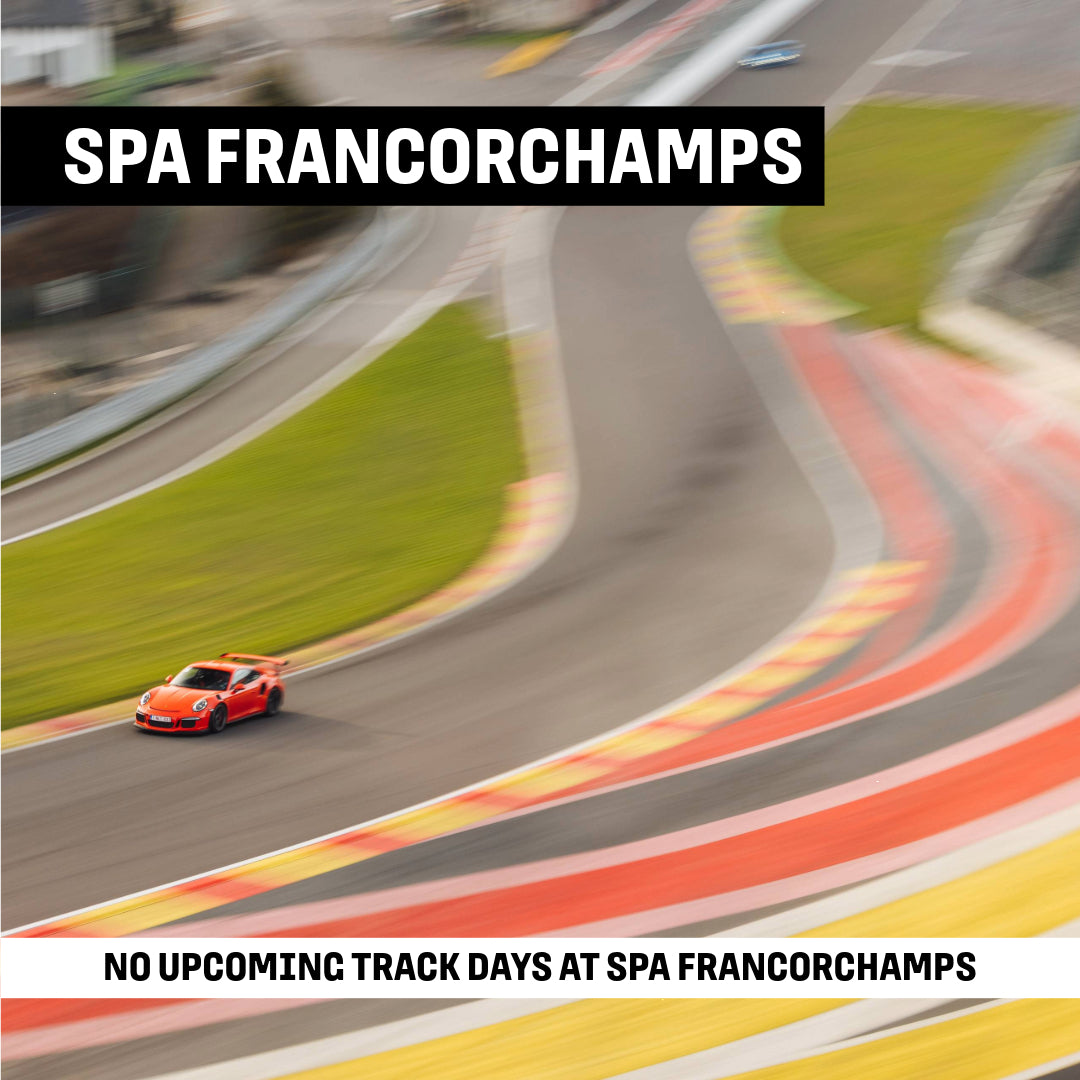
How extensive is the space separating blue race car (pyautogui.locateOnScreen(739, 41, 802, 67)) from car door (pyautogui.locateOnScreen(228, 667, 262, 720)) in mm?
41450

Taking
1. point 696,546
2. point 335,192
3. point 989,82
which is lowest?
point 696,546

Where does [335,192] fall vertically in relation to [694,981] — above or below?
above


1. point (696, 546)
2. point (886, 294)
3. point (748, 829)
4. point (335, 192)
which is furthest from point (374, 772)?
point (335, 192)

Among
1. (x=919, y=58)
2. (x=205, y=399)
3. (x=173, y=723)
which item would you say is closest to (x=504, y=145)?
(x=173, y=723)

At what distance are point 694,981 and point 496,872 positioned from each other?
2.46 metres

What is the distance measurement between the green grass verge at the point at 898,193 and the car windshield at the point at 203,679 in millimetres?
20387

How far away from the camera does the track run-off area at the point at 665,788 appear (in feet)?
35.0

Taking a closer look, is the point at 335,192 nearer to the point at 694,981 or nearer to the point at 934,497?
the point at 934,497

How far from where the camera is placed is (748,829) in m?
13.8

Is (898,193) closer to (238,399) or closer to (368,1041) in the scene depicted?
(238,399)

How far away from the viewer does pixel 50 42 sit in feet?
144

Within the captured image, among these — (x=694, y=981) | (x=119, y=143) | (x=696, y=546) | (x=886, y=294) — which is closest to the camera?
(x=694, y=981)

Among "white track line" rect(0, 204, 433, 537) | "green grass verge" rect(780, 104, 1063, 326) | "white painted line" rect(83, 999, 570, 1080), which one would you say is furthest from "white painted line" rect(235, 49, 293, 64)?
"white painted line" rect(83, 999, 570, 1080)

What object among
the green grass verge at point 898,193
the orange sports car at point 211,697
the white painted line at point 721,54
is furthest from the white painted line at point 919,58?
the orange sports car at point 211,697
